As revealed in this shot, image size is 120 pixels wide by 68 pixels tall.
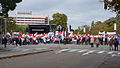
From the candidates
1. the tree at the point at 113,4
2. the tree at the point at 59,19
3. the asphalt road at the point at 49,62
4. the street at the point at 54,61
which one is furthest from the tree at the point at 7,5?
the tree at the point at 59,19

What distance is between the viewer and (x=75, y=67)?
17.7 meters

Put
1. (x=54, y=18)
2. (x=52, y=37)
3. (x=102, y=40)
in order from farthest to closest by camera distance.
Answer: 1. (x=54, y=18)
2. (x=52, y=37)
3. (x=102, y=40)

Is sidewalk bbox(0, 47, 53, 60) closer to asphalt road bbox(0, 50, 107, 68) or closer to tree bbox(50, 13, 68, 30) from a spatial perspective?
asphalt road bbox(0, 50, 107, 68)

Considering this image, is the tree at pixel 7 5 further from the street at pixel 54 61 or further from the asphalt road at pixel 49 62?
the asphalt road at pixel 49 62

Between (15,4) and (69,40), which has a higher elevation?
(15,4)

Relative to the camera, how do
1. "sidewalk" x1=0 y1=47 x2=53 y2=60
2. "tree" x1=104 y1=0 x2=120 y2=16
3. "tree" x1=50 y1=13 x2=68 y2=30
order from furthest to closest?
"tree" x1=50 y1=13 x2=68 y2=30
"sidewalk" x1=0 y1=47 x2=53 y2=60
"tree" x1=104 y1=0 x2=120 y2=16

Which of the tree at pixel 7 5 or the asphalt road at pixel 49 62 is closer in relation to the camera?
the asphalt road at pixel 49 62

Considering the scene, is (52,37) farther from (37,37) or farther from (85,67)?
(85,67)

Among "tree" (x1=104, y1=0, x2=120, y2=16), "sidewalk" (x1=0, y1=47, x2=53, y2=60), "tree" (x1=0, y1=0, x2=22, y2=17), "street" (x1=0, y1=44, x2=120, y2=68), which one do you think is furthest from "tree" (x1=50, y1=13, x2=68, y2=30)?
"tree" (x1=104, y1=0, x2=120, y2=16)

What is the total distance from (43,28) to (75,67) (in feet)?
125

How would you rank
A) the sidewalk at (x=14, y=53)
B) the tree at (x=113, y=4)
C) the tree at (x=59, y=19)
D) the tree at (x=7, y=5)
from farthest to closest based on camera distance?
the tree at (x=59, y=19) → the tree at (x=7, y=5) → the sidewalk at (x=14, y=53) → the tree at (x=113, y=4)

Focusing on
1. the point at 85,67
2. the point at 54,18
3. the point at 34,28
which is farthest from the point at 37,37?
the point at 54,18

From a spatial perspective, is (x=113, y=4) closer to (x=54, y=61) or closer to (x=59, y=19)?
(x=54, y=61)

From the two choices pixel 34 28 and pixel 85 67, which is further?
pixel 34 28
